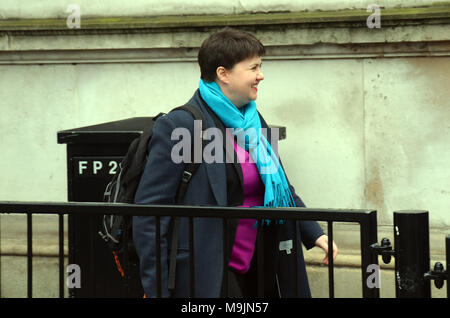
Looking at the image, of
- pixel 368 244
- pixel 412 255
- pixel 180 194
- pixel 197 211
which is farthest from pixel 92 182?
pixel 412 255

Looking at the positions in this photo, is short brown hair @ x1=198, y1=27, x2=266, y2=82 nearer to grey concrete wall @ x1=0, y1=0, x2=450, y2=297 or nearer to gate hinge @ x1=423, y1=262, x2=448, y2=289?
gate hinge @ x1=423, y1=262, x2=448, y2=289

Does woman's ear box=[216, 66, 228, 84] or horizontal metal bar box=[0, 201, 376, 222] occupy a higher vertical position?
woman's ear box=[216, 66, 228, 84]

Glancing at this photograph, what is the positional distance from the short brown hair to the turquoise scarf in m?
0.09

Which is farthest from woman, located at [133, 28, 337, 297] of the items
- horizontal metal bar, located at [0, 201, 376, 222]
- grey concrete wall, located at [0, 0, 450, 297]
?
grey concrete wall, located at [0, 0, 450, 297]

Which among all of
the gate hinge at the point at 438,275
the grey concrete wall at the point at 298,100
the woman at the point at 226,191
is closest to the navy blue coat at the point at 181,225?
the woman at the point at 226,191

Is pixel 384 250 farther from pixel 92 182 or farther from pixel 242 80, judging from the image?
pixel 92 182

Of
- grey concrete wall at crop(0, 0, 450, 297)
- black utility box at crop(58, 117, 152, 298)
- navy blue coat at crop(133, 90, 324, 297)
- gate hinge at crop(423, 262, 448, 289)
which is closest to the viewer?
gate hinge at crop(423, 262, 448, 289)

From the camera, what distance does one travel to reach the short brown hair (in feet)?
12.4

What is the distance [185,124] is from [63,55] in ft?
11.9

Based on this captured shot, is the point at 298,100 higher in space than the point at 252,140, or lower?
higher

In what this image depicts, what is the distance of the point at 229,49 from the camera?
379 centimetres

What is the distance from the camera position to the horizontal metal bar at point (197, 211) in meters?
3.07

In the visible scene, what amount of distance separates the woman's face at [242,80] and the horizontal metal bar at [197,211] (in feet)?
2.32

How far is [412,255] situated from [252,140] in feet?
3.36
